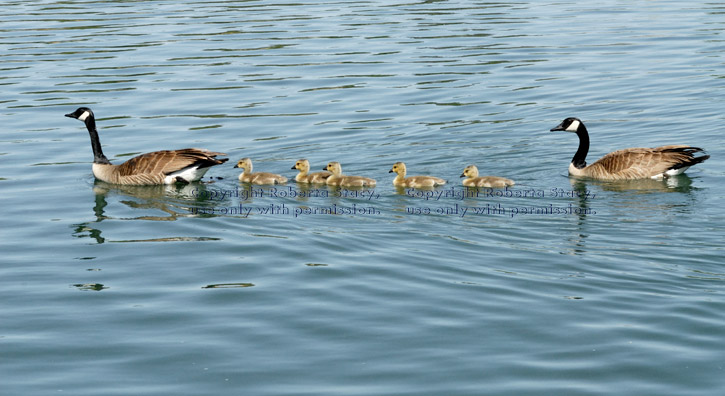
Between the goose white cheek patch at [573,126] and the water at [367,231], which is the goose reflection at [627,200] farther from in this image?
the goose white cheek patch at [573,126]

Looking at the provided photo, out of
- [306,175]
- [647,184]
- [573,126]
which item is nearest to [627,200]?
[647,184]

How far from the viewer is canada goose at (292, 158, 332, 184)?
18141 mm

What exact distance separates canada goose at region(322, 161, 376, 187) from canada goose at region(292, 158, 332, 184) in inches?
5.5

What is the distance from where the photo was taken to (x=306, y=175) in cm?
1844

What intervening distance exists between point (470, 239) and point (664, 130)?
9363 mm

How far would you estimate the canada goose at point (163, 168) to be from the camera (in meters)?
18.3

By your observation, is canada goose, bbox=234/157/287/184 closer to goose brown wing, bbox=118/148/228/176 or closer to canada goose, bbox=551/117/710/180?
goose brown wing, bbox=118/148/228/176

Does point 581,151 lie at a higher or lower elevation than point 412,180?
higher

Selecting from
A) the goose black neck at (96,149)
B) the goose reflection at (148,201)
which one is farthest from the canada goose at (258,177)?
the goose black neck at (96,149)

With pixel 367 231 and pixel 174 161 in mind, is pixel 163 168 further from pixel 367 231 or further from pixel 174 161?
pixel 367 231

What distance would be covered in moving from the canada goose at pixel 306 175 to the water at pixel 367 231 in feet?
1.01

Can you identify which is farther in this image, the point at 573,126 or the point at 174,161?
the point at 573,126

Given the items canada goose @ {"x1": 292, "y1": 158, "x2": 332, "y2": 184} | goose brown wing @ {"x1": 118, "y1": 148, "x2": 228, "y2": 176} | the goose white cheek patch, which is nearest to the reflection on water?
the goose white cheek patch

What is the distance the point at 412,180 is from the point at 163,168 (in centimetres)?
443
